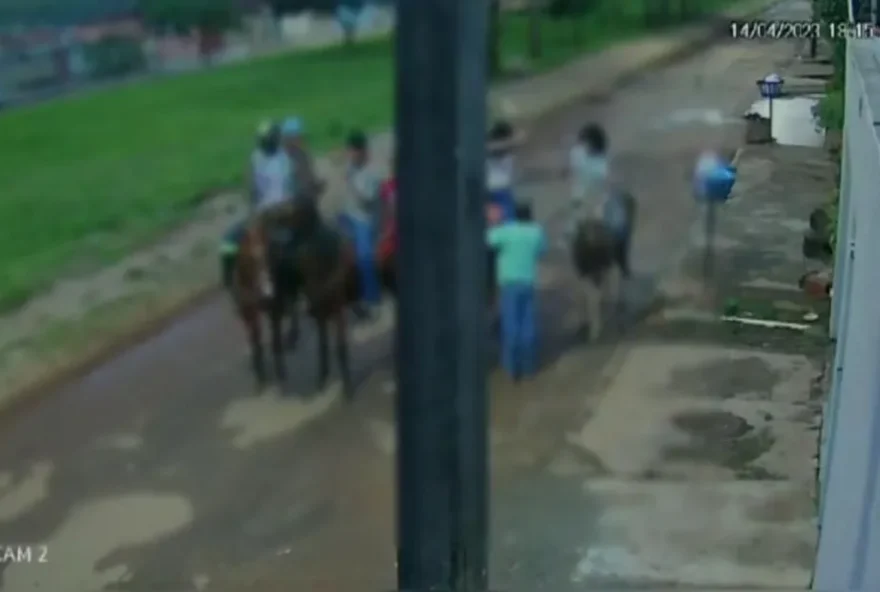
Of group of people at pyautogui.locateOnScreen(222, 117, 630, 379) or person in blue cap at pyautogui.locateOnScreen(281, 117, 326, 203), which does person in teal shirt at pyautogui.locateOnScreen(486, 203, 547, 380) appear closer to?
group of people at pyautogui.locateOnScreen(222, 117, 630, 379)

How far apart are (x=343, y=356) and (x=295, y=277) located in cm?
13

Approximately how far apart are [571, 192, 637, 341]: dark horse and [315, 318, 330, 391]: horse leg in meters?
0.35

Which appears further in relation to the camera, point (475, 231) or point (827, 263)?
point (827, 263)

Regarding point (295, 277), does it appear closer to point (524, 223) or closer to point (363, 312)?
point (363, 312)

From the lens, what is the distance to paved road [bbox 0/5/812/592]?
1.76 metres

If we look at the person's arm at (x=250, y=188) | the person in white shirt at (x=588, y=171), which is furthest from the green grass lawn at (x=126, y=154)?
the person in white shirt at (x=588, y=171)

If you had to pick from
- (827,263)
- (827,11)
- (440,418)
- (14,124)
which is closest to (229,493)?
(440,418)

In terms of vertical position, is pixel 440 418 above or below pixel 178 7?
below

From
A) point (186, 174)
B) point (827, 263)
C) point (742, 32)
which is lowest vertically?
point (827, 263)

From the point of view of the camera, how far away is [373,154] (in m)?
1.71

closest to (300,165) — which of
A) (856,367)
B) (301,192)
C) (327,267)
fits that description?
(301,192)

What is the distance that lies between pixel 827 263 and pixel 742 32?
336 millimetres

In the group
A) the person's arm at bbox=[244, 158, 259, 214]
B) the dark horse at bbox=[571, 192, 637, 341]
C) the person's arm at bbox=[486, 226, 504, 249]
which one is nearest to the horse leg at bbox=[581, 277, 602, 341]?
the dark horse at bbox=[571, 192, 637, 341]

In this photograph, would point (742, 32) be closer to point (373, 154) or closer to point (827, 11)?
point (827, 11)
